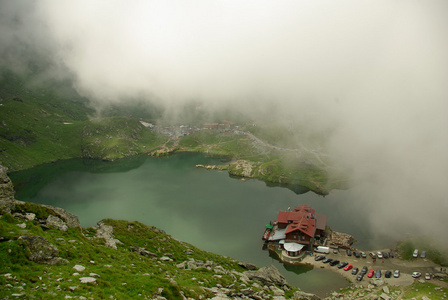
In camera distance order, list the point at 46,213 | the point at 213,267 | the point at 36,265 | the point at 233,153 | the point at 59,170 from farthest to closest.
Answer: the point at 233,153 → the point at 59,170 → the point at 213,267 → the point at 46,213 → the point at 36,265

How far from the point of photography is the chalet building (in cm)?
7050

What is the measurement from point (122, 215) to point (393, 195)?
3918 inches

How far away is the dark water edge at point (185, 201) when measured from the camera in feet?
235

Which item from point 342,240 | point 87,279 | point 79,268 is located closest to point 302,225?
point 342,240

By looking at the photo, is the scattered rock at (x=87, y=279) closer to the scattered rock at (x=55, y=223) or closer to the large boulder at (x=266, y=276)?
the scattered rock at (x=55, y=223)

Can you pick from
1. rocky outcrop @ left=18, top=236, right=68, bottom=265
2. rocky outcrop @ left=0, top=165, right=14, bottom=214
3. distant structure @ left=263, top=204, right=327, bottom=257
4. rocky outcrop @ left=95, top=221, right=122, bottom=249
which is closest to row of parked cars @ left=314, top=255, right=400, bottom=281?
distant structure @ left=263, top=204, right=327, bottom=257

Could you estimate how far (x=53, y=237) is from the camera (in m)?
27.0

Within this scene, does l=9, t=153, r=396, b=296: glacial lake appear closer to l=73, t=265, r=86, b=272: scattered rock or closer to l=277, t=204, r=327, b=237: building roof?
l=277, t=204, r=327, b=237: building roof

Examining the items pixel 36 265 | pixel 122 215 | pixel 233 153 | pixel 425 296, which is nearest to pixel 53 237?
pixel 36 265

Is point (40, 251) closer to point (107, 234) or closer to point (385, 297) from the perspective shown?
point (107, 234)

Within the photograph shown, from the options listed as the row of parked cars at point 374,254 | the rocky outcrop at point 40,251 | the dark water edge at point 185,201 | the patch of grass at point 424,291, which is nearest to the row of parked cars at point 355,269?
the dark water edge at point 185,201

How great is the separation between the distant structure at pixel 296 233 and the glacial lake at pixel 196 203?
401 cm

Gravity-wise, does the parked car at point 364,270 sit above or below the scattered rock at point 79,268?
above

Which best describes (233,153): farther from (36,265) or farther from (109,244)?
(36,265)
